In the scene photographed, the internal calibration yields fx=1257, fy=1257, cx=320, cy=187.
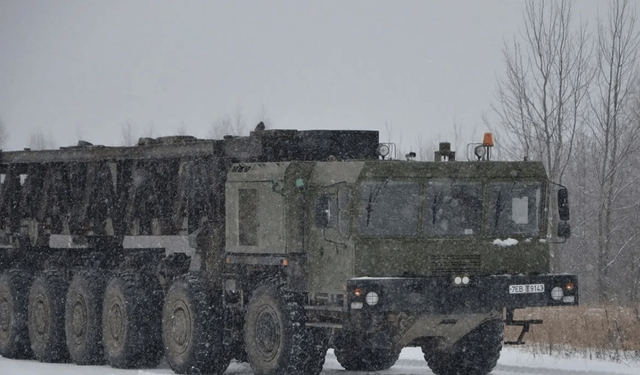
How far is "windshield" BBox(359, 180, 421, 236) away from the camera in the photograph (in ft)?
47.8

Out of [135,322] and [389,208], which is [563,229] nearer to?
[389,208]

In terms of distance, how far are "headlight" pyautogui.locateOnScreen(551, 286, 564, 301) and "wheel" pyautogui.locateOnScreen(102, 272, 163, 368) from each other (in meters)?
6.04

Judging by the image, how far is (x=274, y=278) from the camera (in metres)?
15.6

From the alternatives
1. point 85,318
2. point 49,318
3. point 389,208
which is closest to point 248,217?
point 389,208

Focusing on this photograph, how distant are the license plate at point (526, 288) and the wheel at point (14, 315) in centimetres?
957

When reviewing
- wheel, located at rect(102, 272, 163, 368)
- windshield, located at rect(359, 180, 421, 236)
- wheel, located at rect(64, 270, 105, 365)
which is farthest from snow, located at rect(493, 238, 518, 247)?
wheel, located at rect(64, 270, 105, 365)

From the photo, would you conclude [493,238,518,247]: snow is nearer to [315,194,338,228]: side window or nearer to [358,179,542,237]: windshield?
[358,179,542,237]: windshield

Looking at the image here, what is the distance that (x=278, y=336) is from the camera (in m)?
15.3

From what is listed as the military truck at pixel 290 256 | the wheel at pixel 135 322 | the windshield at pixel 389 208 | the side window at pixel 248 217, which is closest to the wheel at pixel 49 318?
the military truck at pixel 290 256

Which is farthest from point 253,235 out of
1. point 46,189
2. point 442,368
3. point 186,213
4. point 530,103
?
point 530,103

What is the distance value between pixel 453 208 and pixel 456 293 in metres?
1.16

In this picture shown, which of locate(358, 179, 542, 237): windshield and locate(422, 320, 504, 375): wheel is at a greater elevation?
locate(358, 179, 542, 237): windshield

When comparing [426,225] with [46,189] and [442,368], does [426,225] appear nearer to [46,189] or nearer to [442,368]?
[442,368]

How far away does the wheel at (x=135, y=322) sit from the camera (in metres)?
18.2
